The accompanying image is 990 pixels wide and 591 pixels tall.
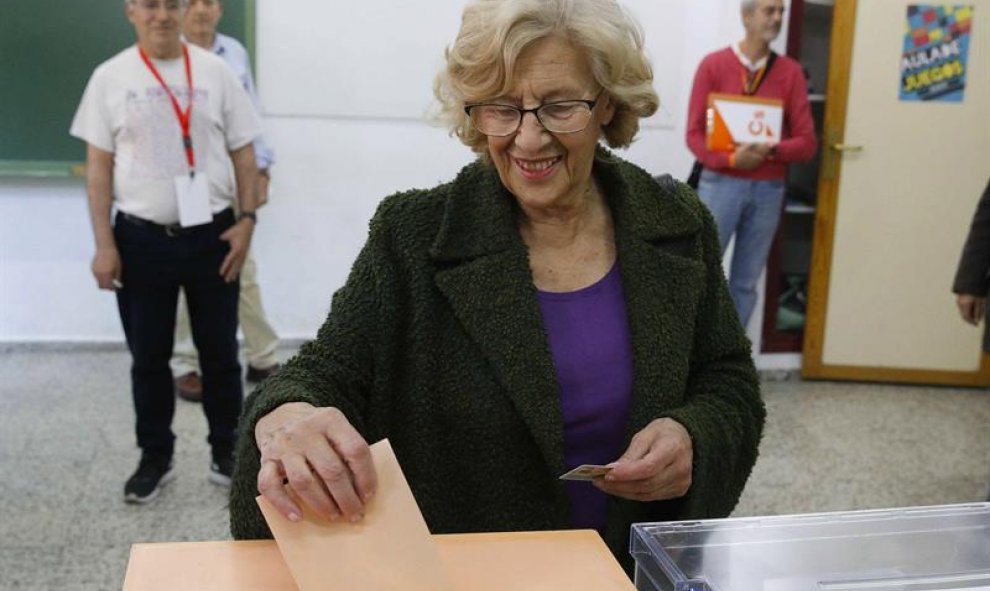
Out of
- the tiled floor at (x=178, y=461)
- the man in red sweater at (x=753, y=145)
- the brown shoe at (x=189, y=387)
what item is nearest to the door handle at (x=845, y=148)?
the man in red sweater at (x=753, y=145)

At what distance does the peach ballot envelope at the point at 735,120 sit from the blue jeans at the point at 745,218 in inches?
7.3

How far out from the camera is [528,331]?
53.2 inches

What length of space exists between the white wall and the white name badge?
160cm

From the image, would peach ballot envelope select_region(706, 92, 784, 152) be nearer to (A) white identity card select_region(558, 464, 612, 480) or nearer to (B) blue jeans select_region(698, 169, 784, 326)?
(B) blue jeans select_region(698, 169, 784, 326)

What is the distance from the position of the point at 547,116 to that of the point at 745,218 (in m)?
3.12

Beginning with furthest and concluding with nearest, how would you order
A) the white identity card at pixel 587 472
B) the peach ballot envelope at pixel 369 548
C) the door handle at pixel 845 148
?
the door handle at pixel 845 148
the white identity card at pixel 587 472
the peach ballot envelope at pixel 369 548

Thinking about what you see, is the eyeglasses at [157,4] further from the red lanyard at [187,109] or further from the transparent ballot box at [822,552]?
the transparent ballot box at [822,552]

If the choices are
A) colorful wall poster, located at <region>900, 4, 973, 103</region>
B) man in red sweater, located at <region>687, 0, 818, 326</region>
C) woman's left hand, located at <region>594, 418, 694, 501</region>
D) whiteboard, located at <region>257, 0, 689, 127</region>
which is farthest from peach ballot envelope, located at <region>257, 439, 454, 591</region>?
colorful wall poster, located at <region>900, 4, 973, 103</region>

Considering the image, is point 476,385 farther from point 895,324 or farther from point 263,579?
point 895,324

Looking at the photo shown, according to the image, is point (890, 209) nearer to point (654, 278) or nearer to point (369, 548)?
point (654, 278)

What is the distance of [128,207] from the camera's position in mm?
3014

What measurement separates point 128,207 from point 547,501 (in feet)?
6.86

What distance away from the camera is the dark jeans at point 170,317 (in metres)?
3.04

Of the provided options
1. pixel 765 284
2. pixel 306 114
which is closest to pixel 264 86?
pixel 306 114
